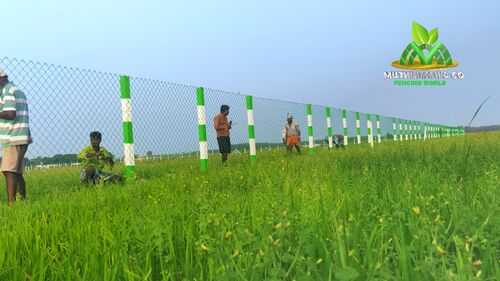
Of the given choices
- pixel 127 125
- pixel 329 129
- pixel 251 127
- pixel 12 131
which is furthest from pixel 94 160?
pixel 329 129

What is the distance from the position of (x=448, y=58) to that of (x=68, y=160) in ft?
73.9

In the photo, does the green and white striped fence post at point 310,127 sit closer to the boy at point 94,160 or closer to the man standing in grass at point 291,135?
the man standing in grass at point 291,135

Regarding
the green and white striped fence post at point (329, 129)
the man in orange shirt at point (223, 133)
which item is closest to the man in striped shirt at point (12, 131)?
the man in orange shirt at point (223, 133)

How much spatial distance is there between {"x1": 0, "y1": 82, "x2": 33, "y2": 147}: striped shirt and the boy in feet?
4.47

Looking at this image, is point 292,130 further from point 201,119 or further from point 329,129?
point 329,129

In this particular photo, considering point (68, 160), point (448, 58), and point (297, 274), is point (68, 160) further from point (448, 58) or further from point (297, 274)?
point (448, 58)

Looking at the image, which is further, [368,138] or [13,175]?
[368,138]

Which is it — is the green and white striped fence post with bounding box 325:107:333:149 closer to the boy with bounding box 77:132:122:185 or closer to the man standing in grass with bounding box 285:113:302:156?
the man standing in grass with bounding box 285:113:302:156

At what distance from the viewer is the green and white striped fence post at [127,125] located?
6.68m

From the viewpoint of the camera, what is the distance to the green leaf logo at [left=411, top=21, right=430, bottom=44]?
62.3 ft

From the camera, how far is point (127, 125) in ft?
22.0

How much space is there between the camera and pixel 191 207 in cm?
279

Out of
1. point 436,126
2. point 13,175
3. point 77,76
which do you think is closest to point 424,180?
point 13,175

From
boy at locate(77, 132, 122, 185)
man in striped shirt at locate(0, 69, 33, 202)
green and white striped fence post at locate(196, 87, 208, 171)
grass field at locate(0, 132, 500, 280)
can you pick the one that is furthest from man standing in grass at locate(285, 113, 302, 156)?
grass field at locate(0, 132, 500, 280)
